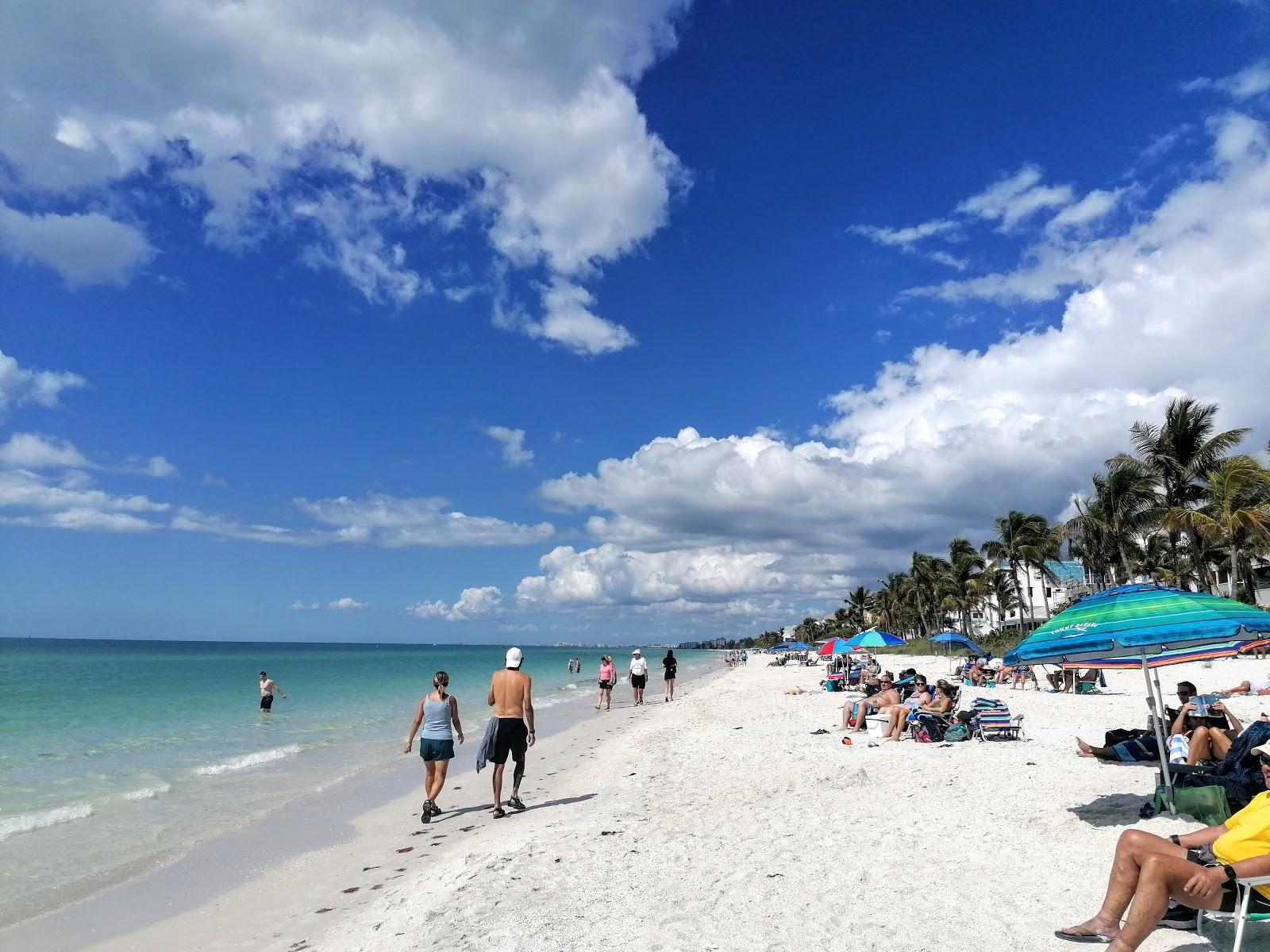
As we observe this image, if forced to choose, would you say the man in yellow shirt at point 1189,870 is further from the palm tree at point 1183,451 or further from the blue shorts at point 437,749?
the palm tree at point 1183,451

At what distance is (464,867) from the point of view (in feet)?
20.9

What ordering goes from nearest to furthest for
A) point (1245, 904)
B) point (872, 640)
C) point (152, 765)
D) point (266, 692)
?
point (1245, 904) → point (152, 765) → point (872, 640) → point (266, 692)

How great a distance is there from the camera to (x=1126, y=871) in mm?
4102

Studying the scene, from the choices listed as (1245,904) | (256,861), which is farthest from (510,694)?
(1245,904)

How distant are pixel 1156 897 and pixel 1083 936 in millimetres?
678

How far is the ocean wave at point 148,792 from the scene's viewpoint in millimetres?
11805

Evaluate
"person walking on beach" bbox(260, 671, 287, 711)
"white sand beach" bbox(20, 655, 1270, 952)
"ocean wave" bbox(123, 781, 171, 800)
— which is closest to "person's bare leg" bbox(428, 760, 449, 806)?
"white sand beach" bbox(20, 655, 1270, 952)

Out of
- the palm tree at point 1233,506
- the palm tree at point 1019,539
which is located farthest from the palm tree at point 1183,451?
the palm tree at point 1019,539

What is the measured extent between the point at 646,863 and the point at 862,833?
2138 mm

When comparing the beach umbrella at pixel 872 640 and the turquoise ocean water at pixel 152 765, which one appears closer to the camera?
the turquoise ocean water at pixel 152 765

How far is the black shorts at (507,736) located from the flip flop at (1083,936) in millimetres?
5424

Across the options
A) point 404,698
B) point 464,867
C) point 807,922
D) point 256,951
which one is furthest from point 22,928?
point 404,698

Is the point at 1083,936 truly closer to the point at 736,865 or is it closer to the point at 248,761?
the point at 736,865

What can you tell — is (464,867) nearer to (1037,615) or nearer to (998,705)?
(998,705)
